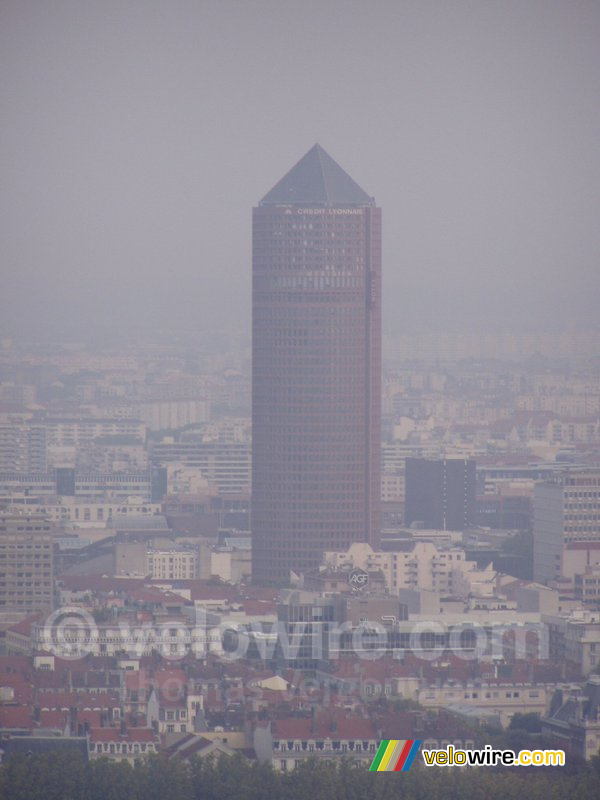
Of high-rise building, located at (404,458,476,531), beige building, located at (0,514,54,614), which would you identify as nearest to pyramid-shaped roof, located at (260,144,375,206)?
beige building, located at (0,514,54,614)

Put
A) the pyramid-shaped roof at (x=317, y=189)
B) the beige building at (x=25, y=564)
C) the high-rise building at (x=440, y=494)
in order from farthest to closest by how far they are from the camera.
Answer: the high-rise building at (x=440, y=494) → the pyramid-shaped roof at (x=317, y=189) → the beige building at (x=25, y=564)

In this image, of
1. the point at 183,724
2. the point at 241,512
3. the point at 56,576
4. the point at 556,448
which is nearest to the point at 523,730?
the point at 183,724

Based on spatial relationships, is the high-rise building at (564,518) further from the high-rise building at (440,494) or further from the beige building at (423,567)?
the high-rise building at (440,494)

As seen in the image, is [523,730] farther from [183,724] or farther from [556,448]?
[556,448]

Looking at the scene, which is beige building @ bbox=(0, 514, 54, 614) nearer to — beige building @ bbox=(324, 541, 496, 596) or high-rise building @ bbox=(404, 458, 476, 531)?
beige building @ bbox=(324, 541, 496, 596)

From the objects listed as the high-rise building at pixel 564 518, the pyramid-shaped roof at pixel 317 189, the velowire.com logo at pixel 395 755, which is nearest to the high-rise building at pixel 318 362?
the pyramid-shaped roof at pixel 317 189

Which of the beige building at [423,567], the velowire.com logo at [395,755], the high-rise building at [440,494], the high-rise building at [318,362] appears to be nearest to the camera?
the velowire.com logo at [395,755]

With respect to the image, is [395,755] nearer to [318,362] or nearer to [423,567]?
[423,567]
